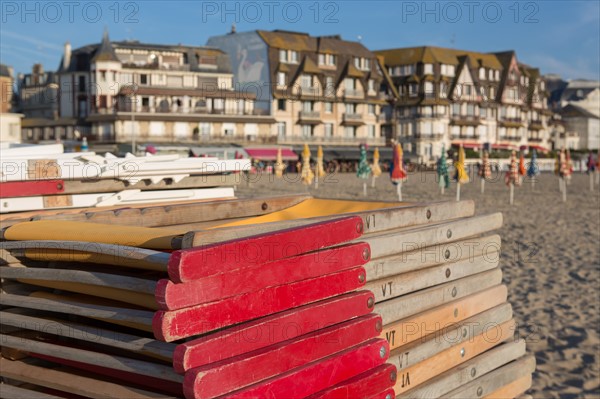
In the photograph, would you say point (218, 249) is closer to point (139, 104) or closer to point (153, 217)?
point (153, 217)

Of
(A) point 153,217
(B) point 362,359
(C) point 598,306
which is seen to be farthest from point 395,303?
(C) point 598,306

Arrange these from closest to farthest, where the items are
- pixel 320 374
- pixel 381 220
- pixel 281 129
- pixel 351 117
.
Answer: pixel 320 374 → pixel 381 220 → pixel 281 129 → pixel 351 117

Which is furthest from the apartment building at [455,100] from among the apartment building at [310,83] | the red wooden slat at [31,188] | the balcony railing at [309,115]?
the red wooden slat at [31,188]

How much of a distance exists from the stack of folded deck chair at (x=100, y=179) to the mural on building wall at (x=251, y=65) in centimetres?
5550

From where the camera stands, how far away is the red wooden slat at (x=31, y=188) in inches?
196

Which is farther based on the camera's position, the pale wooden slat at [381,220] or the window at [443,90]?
the window at [443,90]

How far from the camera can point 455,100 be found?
74.1 metres

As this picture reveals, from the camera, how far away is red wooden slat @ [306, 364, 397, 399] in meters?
2.78

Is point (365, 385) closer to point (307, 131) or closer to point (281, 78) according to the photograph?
point (281, 78)

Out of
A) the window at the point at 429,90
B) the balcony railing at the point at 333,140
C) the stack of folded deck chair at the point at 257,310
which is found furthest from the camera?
the window at the point at 429,90

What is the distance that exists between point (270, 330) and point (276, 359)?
0.36 ft

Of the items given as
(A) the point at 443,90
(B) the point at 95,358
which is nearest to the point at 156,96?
(A) the point at 443,90

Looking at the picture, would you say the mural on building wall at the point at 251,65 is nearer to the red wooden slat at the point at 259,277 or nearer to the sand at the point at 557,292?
the sand at the point at 557,292

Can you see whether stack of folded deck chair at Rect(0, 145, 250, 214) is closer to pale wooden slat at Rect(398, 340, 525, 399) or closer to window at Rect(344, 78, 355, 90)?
pale wooden slat at Rect(398, 340, 525, 399)
